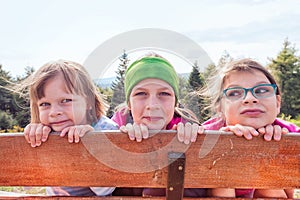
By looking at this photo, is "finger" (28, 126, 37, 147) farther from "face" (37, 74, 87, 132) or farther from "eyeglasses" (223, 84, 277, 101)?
"eyeglasses" (223, 84, 277, 101)

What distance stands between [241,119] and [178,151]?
0.65 m

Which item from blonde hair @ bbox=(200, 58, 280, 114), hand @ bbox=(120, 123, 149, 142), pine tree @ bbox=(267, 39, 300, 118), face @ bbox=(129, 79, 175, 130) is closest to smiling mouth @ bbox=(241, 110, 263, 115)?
blonde hair @ bbox=(200, 58, 280, 114)

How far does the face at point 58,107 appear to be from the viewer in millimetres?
2094

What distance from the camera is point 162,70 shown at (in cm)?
205

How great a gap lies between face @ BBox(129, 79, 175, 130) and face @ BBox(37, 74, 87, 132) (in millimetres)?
345

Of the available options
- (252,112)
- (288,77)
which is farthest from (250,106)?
(288,77)

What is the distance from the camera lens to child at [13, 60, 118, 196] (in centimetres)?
209

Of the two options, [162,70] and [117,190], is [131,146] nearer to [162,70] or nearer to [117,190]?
[117,190]

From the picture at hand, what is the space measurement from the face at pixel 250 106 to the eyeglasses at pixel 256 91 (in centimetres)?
2

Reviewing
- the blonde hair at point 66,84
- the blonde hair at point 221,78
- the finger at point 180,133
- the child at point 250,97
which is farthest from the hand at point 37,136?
the blonde hair at point 221,78

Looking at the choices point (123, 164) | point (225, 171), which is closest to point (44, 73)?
point (123, 164)

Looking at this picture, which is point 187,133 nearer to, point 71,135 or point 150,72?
point 71,135

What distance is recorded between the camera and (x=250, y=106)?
1970 millimetres

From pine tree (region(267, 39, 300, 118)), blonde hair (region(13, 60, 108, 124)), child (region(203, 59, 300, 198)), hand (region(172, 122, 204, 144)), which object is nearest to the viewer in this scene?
hand (region(172, 122, 204, 144))
